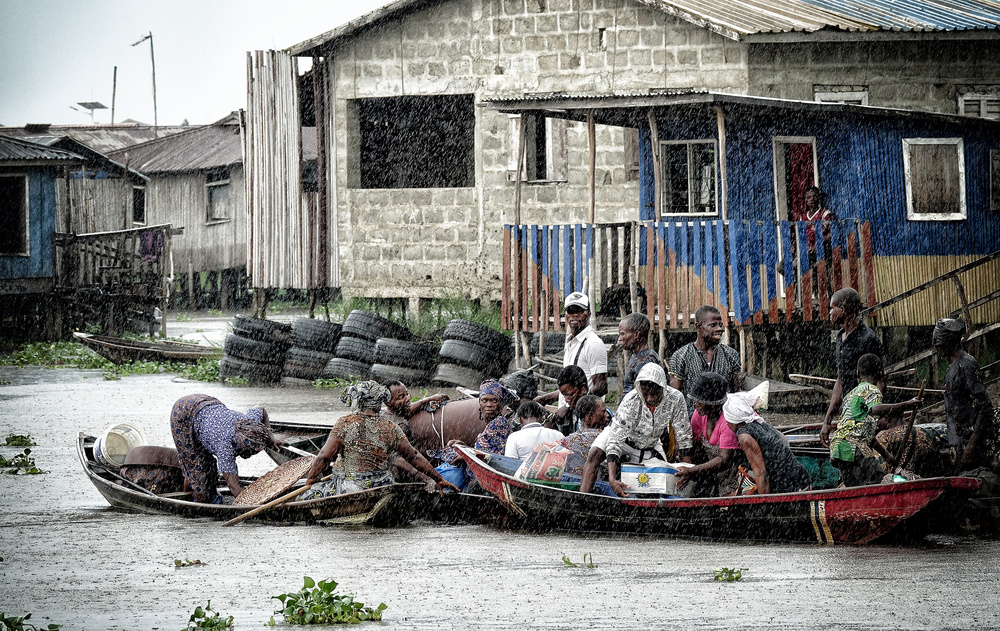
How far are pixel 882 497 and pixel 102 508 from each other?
6.59 meters

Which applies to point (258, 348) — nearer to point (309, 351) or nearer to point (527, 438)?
point (309, 351)

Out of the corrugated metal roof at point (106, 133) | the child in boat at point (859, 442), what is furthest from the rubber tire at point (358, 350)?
the corrugated metal roof at point (106, 133)

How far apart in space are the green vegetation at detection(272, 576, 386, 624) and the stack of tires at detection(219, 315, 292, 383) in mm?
12706

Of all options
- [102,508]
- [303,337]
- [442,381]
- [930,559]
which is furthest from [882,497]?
[303,337]

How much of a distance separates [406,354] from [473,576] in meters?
10.1

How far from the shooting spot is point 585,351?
10750mm

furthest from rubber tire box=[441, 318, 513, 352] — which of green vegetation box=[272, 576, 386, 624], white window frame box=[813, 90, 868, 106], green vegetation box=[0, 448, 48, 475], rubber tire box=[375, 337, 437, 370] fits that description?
green vegetation box=[272, 576, 386, 624]

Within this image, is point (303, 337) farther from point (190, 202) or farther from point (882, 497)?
point (190, 202)

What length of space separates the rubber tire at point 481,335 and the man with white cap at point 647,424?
8.29 metres

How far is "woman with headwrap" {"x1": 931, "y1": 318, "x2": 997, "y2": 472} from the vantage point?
370 inches

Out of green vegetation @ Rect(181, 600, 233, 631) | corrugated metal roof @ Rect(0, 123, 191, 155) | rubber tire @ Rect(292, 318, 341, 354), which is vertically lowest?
green vegetation @ Rect(181, 600, 233, 631)

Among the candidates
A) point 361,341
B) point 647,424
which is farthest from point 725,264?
point 647,424

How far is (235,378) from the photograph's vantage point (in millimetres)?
20047

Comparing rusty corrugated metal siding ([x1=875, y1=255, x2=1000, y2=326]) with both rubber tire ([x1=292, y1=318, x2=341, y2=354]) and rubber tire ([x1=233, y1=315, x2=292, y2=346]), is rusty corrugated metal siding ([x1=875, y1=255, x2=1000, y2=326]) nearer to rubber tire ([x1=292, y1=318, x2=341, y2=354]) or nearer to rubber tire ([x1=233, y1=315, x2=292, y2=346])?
rubber tire ([x1=292, y1=318, x2=341, y2=354])
